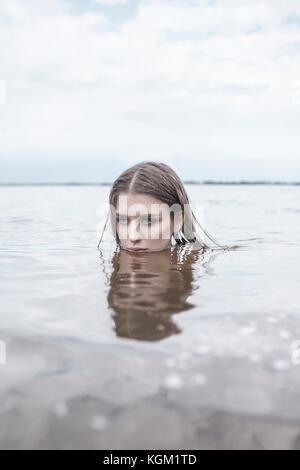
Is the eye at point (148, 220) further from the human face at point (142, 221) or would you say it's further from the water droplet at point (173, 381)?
the water droplet at point (173, 381)

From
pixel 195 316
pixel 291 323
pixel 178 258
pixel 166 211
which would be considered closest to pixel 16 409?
pixel 195 316

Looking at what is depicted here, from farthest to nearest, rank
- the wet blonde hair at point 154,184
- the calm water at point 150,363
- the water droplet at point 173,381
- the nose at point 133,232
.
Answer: the wet blonde hair at point 154,184 → the nose at point 133,232 → the water droplet at point 173,381 → the calm water at point 150,363

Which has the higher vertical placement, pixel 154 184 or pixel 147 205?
pixel 154 184

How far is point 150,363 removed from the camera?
1574mm

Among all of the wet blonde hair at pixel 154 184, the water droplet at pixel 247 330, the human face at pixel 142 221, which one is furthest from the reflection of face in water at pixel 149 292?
the wet blonde hair at pixel 154 184

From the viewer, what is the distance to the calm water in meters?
1.20

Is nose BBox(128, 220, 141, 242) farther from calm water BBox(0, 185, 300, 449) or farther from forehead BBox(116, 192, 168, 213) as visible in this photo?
calm water BBox(0, 185, 300, 449)

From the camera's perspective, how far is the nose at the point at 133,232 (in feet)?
14.5

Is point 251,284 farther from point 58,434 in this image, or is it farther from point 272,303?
point 58,434

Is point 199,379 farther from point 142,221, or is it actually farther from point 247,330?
point 142,221

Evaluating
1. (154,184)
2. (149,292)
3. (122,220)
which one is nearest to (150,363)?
(149,292)

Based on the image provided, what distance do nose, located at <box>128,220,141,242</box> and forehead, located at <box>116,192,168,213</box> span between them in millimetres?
264

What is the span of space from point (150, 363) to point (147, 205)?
3.17m

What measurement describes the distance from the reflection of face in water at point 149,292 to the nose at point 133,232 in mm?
214
